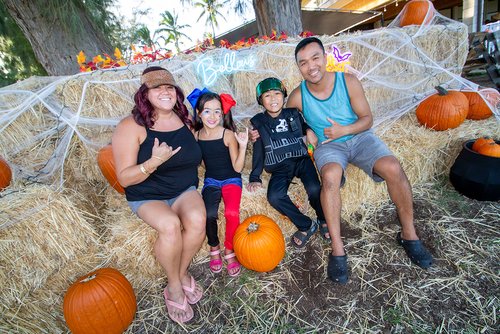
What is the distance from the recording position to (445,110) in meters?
3.25

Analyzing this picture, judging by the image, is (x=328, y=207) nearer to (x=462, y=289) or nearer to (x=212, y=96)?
(x=462, y=289)

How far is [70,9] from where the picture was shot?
16.3 ft

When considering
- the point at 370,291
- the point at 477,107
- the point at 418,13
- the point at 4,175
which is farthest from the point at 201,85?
the point at 477,107

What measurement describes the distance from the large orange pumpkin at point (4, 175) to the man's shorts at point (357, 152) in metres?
2.93

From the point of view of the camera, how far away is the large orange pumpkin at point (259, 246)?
81.0 inches

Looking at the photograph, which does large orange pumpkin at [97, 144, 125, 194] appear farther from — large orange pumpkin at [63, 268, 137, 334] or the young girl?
large orange pumpkin at [63, 268, 137, 334]

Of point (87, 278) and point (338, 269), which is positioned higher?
point (87, 278)

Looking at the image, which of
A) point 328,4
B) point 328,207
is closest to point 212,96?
point 328,207

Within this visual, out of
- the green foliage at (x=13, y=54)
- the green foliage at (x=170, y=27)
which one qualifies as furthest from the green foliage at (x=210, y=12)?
the green foliage at (x=13, y=54)

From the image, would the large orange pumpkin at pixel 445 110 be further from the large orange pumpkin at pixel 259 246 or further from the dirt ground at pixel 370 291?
the large orange pumpkin at pixel 259 246

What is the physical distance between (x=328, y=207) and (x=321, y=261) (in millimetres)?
509

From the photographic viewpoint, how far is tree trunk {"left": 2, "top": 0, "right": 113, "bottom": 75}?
15.6ft

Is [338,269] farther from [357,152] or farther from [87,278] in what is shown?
[87,278]

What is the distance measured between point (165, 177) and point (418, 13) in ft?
15.8
